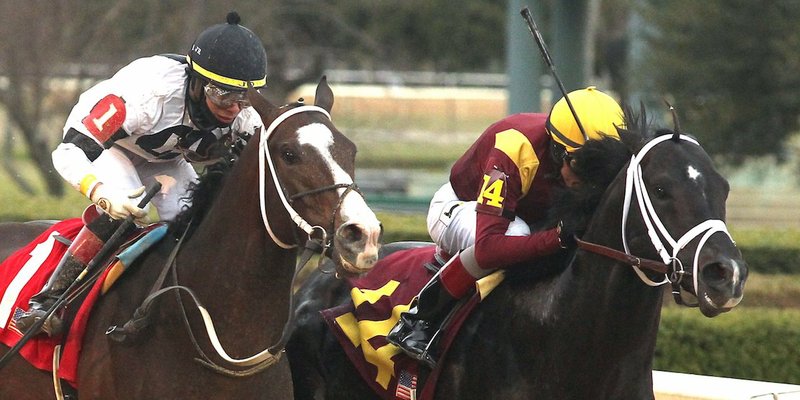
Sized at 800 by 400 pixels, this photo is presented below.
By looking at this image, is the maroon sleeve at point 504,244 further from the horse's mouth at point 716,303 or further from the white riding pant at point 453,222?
the horse's mouth at point 716,303

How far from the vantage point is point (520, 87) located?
585 inches

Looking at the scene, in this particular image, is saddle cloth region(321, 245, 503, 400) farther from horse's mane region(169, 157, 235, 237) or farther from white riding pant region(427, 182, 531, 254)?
horse's mane region(169, 157, 235, 237)

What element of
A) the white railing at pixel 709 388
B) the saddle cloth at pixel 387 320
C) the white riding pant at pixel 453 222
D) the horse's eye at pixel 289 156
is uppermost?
the horse's eye at pixel 289 156

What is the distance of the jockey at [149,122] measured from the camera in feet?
15.7

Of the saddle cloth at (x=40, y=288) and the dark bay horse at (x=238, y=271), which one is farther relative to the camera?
the saddle cloth at (x=40, y=288)

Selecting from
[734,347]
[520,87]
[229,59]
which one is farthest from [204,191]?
[520,87]

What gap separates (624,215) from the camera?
468 cm

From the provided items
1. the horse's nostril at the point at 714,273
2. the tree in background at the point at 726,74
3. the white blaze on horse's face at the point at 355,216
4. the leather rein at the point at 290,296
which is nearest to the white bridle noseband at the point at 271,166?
the leather rein at the point at 290,296

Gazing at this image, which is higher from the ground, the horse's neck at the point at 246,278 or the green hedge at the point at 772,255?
the horse's neck at the point at 246,278

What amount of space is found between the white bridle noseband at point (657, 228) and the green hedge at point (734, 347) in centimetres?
334

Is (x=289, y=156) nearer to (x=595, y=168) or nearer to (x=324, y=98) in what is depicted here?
(x=324, y=98)

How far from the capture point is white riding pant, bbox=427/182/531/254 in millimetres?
5371

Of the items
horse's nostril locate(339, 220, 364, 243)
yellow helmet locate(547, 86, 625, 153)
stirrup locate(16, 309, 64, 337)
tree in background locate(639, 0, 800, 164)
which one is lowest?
tree in background locate(639, 0, 800, 164)

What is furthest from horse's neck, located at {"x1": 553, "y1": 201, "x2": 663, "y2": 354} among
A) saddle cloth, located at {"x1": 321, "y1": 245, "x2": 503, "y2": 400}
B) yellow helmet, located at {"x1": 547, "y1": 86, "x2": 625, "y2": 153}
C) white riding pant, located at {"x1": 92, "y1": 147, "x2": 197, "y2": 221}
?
white riding pant, located at {"x1": 92, "y1": 147, "x2": 197, "y2": 221}
